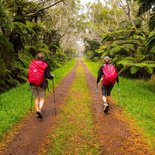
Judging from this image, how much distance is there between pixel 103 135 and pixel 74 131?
2.80 ft

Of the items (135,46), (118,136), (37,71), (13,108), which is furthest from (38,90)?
(135,46)

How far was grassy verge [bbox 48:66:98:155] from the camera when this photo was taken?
20.1ft

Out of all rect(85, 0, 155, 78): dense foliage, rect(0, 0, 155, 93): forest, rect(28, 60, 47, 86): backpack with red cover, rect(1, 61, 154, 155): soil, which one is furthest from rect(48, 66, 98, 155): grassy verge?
rect(85, 0, 155, 78): dense foliage

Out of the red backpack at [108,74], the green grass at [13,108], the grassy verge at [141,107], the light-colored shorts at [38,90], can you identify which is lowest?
the grassy verge at [141,107]

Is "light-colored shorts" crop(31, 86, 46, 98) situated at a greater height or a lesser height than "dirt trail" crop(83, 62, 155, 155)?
greater

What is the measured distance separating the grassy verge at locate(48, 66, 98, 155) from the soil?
23 centimetres

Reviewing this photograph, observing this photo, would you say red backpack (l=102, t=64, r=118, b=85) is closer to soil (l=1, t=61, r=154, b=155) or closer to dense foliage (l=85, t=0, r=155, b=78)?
soil (l=1, t=61, r=154, b=155)

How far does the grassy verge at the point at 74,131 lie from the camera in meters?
6.12

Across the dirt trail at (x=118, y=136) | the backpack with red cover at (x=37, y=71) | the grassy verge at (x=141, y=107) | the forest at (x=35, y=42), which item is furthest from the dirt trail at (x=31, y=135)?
the forest at (x=35, y=42)

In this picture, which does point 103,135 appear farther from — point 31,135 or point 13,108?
point 13,108

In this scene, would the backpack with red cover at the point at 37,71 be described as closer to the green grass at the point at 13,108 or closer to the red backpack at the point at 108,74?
the green grass at the point at 13,108

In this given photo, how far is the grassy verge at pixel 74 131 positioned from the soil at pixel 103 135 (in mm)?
232

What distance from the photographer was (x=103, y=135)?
7043 mm

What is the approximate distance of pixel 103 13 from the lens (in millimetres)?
45719
